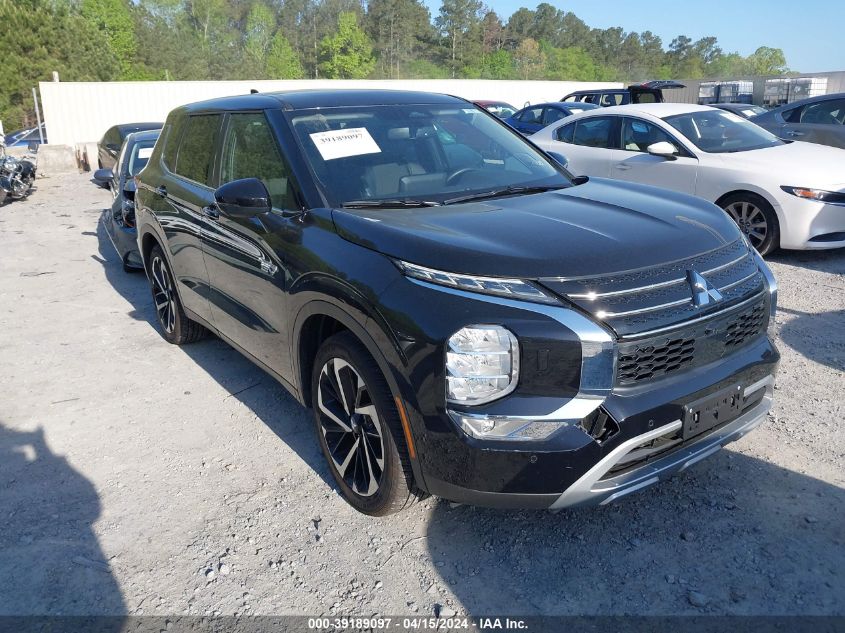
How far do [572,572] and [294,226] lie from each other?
1956mm

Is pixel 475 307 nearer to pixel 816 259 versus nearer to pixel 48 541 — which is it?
pixel 48 541

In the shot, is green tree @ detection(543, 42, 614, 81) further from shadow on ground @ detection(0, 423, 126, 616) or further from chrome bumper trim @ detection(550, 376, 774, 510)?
chrome bumper trim @ detection(550, 376, 774, 510)

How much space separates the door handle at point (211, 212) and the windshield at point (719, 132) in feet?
18.6

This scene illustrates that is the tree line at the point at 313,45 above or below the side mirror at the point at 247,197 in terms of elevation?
above

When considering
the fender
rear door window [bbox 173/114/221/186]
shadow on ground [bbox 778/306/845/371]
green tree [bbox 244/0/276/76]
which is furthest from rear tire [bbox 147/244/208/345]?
green tree [bbox 244/0/276/76]

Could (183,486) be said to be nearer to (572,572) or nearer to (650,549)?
(572,572)

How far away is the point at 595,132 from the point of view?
8711mm

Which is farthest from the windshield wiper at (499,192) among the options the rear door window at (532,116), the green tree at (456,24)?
the green tree at (456,24)

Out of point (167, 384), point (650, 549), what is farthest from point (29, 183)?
point (650, 549)

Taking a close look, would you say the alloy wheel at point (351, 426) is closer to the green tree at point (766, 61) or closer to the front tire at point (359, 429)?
the front tire at point (359, 429)

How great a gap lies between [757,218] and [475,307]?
229 inches

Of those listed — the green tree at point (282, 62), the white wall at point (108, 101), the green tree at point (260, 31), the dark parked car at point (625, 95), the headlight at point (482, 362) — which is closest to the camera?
the headlight at point (482, 362)

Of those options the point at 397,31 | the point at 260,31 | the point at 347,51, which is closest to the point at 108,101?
the point at 347,51

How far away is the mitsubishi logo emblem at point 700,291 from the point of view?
8.63 ft
